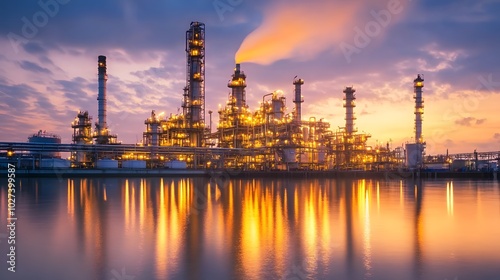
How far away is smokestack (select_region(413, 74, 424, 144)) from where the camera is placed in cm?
8288

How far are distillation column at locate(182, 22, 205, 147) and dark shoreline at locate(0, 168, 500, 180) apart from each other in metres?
8.67

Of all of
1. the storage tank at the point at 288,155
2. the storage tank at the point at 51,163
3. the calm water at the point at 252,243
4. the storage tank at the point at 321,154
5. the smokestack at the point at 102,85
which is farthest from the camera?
the smokestack at the point at 102,85

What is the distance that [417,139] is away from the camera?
8344 cm

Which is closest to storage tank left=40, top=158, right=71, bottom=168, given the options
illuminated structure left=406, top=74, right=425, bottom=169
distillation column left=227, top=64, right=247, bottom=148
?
distillation column left=227, top=64, right=247, bottom=148

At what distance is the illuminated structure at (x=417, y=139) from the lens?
82750mm

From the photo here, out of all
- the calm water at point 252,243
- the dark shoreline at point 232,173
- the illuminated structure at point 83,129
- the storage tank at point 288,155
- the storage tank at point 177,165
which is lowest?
the dark shoreline at point 232,173

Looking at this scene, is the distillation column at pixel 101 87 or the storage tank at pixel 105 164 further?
the distillation column at pixel 101 87

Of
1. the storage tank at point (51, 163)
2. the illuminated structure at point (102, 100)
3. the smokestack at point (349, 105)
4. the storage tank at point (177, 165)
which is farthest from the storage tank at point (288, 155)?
the storage tank at point (51, 163)

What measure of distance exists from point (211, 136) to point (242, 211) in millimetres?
65006

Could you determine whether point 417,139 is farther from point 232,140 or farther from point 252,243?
point 252,243

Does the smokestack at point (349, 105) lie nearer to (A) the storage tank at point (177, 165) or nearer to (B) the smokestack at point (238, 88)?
(B) the smokestack at point (238, 88)

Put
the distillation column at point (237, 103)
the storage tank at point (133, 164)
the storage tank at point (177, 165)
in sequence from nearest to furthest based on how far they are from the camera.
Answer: the storage tank at point (133, 164), the storage tank at point (177, 165), the distillation column at point (237, 103)

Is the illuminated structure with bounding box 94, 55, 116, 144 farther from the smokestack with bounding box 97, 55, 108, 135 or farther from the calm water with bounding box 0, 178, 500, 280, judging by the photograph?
the calm water with bounding box 0, 178, 500, 280

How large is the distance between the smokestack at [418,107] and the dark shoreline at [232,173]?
27.1ft
